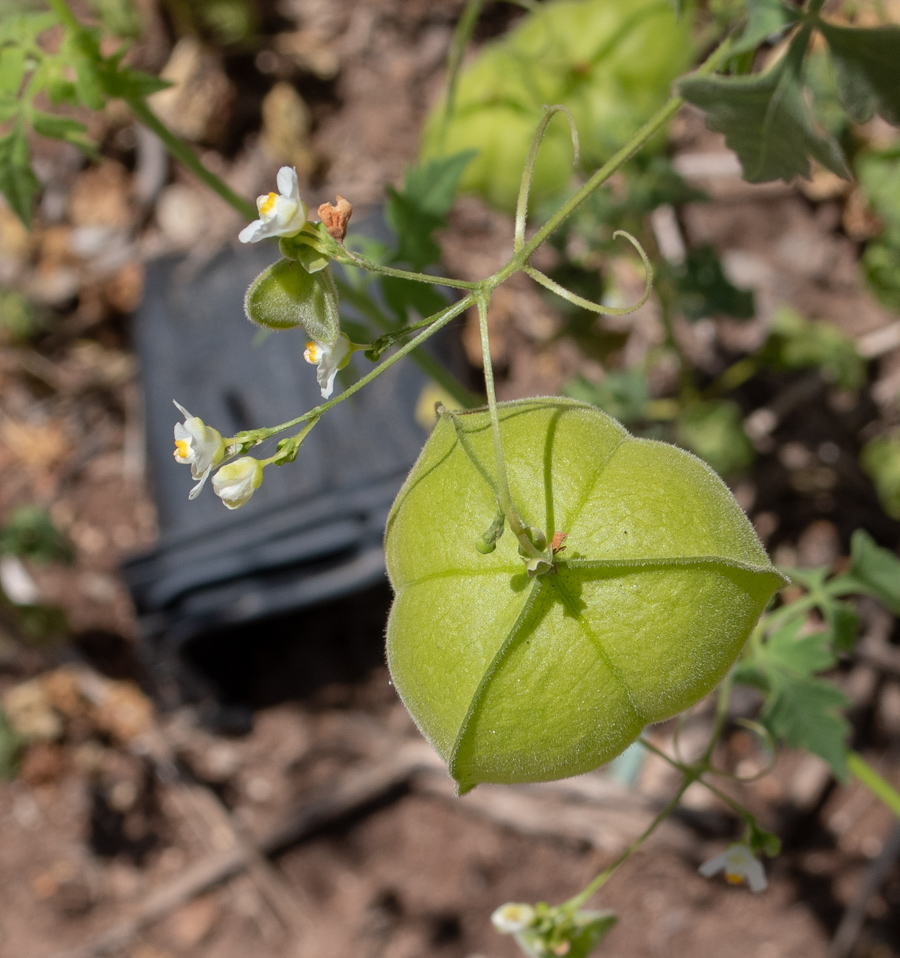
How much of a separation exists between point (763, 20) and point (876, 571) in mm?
1241

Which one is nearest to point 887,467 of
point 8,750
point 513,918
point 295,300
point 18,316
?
point 513,918

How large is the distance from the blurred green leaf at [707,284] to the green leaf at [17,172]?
1653mm

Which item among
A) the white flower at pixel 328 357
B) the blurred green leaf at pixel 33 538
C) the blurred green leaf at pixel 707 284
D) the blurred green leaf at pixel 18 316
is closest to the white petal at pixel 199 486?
the white flower at pixel 328 357

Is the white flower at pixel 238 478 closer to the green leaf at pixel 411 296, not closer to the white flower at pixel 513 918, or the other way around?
the green leaf at pixel 411 296

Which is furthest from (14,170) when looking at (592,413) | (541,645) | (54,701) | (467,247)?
(54,701)

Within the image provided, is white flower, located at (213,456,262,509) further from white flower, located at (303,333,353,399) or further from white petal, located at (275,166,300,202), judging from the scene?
white petal, located at (275,166,300,202)

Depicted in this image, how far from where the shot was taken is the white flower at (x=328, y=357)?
1.11 m

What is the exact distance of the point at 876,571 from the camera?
76.4 inches

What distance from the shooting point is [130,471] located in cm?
Answer: 404

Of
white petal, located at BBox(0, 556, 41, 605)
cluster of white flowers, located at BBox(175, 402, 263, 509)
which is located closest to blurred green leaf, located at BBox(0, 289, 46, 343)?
white petal, located at BBox(0, 556, 41, 605)

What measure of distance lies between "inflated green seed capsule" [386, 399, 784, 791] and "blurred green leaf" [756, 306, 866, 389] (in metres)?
1.89

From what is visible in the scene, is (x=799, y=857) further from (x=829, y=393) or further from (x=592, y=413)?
(x=592, y=413)

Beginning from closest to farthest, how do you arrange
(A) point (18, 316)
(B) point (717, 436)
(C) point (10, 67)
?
(C) point (10, 67)
(B) point (717, 436)
(A) point (18, 316)

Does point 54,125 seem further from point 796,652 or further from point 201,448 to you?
point 796,652
